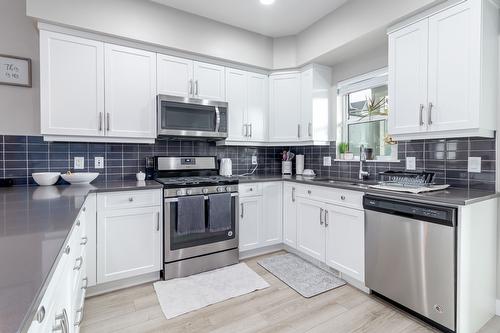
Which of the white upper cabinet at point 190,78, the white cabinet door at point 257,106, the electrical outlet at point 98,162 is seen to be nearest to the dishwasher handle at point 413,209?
the white cabinet door at point 257,106

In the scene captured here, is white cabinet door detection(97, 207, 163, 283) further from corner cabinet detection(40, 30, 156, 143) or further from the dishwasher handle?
the dishwasher handle

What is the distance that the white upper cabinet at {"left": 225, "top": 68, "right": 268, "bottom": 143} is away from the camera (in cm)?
320

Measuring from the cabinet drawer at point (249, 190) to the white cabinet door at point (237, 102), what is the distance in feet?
2.12

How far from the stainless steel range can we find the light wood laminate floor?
42cm

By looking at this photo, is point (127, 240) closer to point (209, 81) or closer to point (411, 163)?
point (209, 81)

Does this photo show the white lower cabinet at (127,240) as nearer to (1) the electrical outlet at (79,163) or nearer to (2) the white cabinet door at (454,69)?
(1) the electrical outlet at (79,163)

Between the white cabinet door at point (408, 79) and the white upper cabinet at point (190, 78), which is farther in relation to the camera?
the white upper cabinet at point (190, 78)

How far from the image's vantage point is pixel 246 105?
332 cm

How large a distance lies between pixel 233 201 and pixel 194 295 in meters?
0.98

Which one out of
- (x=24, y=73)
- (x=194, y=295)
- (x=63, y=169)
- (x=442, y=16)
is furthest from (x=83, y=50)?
(x=442, y=16)

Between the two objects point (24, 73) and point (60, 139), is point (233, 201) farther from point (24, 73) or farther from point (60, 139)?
point (24, 73)

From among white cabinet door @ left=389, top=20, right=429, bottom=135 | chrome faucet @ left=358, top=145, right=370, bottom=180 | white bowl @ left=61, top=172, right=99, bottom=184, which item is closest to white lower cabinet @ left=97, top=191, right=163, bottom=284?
white bowl @ left=61, top=172, right=99, bottom=184

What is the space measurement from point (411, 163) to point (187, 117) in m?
2.26

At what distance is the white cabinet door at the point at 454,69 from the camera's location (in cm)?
179
